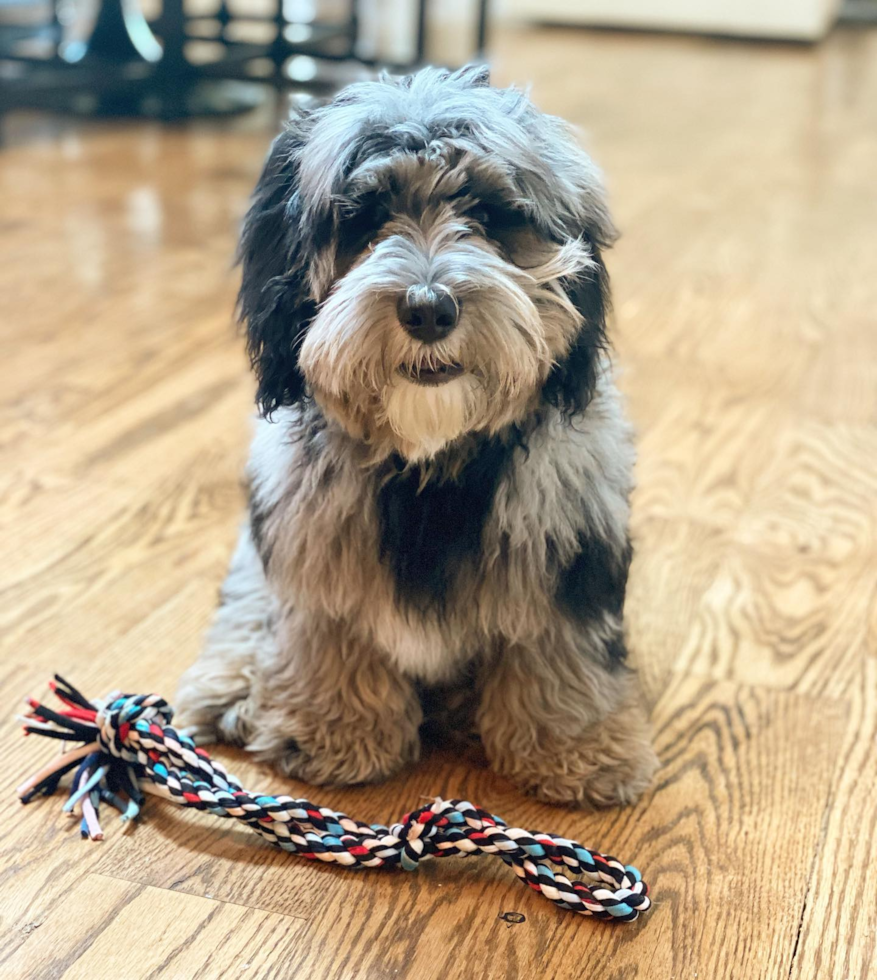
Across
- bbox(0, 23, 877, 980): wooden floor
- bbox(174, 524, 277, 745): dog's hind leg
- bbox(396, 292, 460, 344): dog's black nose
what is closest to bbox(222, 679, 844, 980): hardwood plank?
bbox(0, 23, 877, 980): wooden floor

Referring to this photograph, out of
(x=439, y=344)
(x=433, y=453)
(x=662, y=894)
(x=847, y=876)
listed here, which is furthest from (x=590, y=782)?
(x=439, y=344)

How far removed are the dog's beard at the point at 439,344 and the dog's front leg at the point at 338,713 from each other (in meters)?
0.29

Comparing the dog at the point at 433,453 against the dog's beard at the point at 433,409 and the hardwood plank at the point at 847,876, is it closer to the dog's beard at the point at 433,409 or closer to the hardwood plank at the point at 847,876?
the dog's beard at the point at 433,409

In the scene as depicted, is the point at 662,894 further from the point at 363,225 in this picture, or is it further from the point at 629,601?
the point at 363,225

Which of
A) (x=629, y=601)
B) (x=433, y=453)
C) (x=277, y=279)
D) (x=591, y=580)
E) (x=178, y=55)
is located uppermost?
(x=277, y=279)

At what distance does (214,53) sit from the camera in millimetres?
6320

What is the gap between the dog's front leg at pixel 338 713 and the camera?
145cm

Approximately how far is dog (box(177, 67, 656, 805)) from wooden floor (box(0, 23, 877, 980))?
0.26 feet

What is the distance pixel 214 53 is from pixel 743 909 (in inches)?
231

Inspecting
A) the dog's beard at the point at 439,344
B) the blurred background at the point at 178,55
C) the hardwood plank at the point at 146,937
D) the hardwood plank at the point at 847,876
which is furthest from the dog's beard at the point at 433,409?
the blurred background at the point at 178,55

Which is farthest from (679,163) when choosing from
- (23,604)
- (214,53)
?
(23,604)

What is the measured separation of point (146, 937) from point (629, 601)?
0.89m

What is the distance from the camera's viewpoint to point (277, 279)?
132cm

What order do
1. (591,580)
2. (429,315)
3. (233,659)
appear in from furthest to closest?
(233,659) < (591,580) < (429,315)
